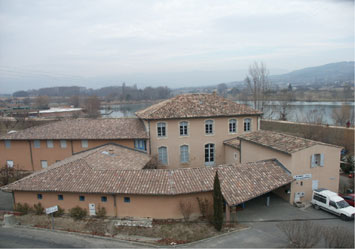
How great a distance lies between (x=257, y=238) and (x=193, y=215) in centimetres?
355

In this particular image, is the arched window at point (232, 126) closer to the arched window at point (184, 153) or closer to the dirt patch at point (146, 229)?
the arched window at point (184, 153)

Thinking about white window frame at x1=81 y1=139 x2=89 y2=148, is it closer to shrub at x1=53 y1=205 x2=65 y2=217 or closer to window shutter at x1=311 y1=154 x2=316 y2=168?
shrub at x1=53 y1=205 x2=65 y2=217

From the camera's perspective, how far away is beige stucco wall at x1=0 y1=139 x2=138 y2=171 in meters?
23.1

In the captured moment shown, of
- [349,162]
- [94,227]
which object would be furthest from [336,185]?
[94,227]

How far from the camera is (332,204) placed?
14805 millimetres

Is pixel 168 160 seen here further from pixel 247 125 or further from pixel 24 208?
pixel 24 208

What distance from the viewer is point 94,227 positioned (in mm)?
13695

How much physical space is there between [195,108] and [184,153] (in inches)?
175

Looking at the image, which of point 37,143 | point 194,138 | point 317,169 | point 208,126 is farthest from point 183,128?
point 37,143

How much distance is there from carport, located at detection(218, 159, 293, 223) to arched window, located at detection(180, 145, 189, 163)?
27.9 feet

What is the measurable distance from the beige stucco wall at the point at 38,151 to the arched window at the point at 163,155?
2.65 metres

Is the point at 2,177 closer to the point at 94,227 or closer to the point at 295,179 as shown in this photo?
Result: the point at 94,227

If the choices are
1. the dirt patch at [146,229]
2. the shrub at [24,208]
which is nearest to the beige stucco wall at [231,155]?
the dirt patch at [146,229]

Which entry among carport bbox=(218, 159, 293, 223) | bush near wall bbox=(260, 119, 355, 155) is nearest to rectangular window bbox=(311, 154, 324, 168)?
carport bbox=(218, 159, 293, 223)
